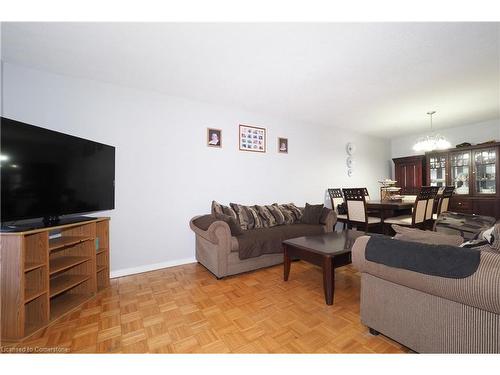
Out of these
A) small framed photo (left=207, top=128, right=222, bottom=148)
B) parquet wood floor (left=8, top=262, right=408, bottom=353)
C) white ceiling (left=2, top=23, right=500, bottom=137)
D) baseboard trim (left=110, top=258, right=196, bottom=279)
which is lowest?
parquet wood floor (left=8, top=262, right=408, bottom=353)

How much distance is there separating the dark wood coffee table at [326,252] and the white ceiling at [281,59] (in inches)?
75.6

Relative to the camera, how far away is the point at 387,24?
172cm

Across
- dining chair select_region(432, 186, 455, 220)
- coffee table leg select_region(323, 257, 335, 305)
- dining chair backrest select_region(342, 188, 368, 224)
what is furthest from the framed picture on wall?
dining chair select_region(432, 186, 455, 220)

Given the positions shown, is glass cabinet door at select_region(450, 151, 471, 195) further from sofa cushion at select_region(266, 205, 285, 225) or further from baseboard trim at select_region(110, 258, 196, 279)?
baseboard trim at select_region(110, 258, 196, 279)

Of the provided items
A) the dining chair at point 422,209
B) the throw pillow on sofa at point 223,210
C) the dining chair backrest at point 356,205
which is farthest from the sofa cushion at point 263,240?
the dining chair at point 422,209

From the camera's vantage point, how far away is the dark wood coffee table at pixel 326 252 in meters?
1.95

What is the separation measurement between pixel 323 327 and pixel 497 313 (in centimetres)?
100

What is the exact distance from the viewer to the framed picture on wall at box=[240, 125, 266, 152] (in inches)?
142

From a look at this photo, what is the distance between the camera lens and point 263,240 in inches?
108

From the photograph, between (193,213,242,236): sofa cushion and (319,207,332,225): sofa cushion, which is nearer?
(193,213,242,236): sofa cushion

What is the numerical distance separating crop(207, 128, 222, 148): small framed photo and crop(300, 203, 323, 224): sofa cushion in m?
1.77

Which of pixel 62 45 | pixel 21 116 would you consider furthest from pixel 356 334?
pixel 21 116

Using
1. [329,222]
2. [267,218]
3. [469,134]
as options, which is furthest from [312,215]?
[469,134]

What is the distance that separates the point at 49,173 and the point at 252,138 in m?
2.68
